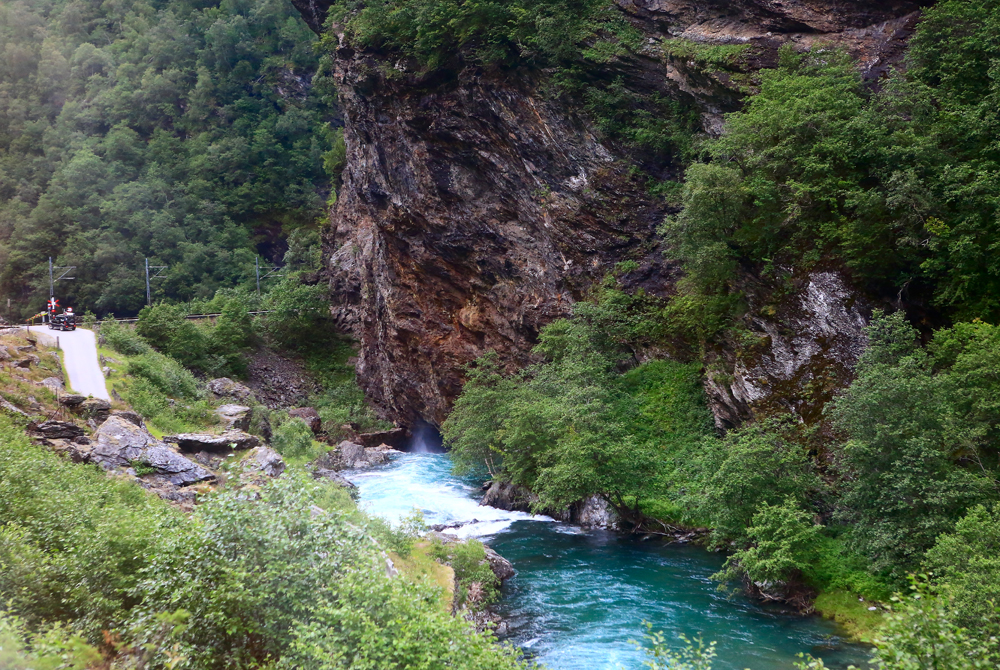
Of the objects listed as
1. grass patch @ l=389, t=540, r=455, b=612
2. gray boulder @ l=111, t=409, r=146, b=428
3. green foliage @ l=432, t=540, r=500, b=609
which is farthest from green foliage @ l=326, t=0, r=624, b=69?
grass patch @ l=389, t=540, r=455, b=612

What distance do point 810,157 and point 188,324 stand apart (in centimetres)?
3880

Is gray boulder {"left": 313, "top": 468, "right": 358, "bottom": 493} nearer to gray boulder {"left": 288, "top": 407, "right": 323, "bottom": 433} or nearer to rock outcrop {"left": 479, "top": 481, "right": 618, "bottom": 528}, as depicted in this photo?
rock outcrop {"left": 479, "top": 481, "right": 618, "bottom": 528}

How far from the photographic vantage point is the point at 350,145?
155 ft

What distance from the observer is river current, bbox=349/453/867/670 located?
52.2ft

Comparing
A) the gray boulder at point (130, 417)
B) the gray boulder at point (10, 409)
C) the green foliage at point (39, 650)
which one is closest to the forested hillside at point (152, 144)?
the gray boulder at point (130, 417)

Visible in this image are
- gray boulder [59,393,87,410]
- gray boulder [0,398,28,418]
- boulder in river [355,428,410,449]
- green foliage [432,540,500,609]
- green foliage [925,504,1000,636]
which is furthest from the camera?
boulder in river [355,428,410,449]

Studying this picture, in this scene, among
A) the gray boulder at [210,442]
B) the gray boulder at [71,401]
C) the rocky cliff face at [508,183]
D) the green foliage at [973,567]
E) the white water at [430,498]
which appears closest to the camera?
the green foliage at [973,567]

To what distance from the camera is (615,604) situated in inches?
747

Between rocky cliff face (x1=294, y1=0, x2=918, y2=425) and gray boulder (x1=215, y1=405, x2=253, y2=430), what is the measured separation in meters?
15.8

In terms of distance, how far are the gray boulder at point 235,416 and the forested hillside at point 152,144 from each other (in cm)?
3902

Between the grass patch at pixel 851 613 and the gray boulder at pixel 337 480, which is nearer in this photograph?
the grass patch at pixel 851 613

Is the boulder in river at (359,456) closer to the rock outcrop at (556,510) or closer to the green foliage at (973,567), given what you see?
the rock outcrop at (556,510)

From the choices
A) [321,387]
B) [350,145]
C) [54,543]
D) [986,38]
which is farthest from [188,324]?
[986,38]

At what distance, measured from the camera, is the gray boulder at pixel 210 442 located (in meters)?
21.8
